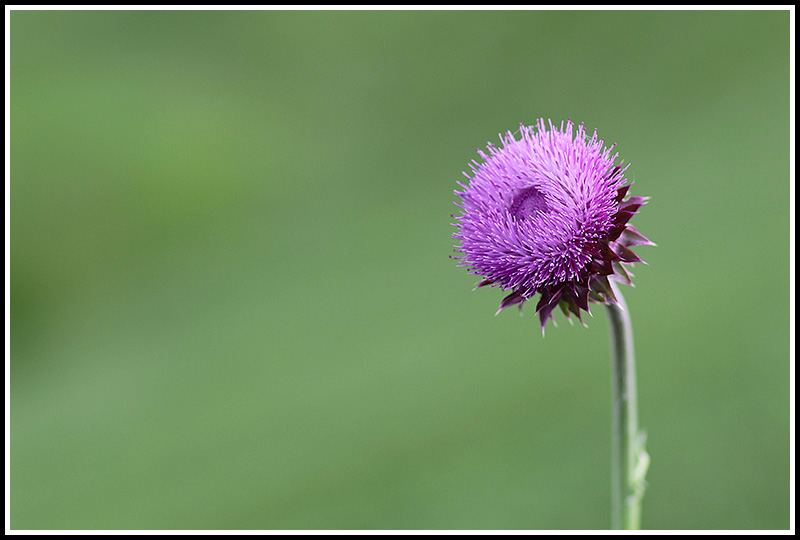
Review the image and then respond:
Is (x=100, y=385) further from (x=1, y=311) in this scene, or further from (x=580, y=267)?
(x=580, y=267)

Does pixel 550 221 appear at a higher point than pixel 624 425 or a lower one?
higher

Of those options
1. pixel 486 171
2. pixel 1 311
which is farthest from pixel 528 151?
pixel 1 311

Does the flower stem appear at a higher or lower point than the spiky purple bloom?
lower

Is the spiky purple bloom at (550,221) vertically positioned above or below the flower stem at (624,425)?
above
